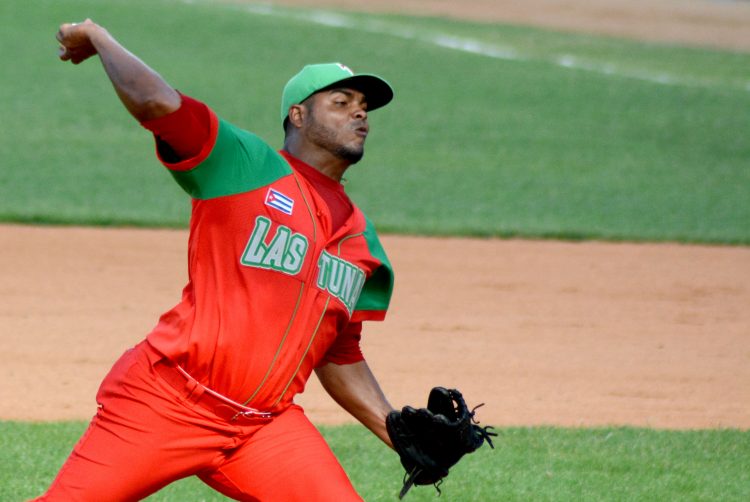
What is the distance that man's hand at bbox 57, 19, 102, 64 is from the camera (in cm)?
386

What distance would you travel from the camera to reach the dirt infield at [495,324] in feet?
25.2

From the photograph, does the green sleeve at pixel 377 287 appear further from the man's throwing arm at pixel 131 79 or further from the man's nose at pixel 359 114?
the man's throwing arm at pixel 131 79

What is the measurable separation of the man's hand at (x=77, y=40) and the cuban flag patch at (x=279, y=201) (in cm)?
71

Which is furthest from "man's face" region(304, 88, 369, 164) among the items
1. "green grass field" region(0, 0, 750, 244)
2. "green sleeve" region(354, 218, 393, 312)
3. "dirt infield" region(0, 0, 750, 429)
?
"green grass field" region(0, 0, 750, 244)

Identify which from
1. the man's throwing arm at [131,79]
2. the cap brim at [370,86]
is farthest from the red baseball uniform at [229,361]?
the cap brim at [370,86]

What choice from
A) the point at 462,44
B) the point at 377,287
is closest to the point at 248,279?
the point at 377,287

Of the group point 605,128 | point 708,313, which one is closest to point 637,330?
point 708,313

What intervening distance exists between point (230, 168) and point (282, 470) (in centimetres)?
97

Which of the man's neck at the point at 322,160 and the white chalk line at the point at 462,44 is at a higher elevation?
the man's neck at the point at 322,160

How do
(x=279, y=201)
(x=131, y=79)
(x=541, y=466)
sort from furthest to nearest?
(x=541, y=466), (x=279, y=201), (x=131, y=79)

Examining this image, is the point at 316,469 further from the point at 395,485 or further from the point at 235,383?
the point at 395,485

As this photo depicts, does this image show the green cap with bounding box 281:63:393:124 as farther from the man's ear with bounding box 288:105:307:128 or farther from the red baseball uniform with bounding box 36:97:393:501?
the red baseball uniform with bounding box 36:97:393:501

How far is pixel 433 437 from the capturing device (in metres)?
4.52

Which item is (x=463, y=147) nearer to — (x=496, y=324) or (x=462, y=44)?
(x=462, y=44)
